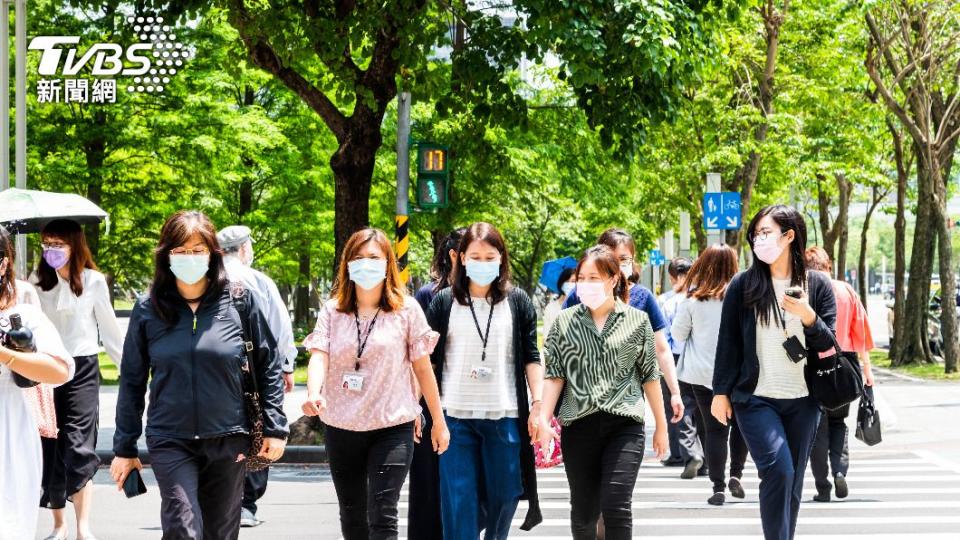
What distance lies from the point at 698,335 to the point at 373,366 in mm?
4923

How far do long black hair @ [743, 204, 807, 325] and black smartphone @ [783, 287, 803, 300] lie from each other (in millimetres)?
205

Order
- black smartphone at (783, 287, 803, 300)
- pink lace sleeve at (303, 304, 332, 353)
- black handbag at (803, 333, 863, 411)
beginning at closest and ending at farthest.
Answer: pink lace sleeve at (303, 304, 332, 353) → black smartphone at (783, 287, 803, 300) → black handbag at (803, 333, 863, 411)

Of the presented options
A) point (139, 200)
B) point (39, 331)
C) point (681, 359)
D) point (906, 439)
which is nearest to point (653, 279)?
point (139, 200)

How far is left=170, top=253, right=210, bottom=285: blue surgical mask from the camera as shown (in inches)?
221

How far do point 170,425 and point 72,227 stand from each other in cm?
326

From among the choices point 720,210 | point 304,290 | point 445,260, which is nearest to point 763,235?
point 445,260

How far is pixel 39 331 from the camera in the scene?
529cm

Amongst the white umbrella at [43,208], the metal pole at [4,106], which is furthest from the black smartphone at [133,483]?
the metal pole at [4,106]

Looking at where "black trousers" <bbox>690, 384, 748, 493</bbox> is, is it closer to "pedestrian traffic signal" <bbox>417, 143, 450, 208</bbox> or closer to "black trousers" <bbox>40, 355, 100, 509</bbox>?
"black trousers" <bbox>40, 355, 100, 509</bbox>

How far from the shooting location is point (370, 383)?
6277 millimetres

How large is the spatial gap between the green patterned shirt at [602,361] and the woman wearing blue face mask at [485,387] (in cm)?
Result: 35

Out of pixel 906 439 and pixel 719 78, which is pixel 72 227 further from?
pixel 719 78

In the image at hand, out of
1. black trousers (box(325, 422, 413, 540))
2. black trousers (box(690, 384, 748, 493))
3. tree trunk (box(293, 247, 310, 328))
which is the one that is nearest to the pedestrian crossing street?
black trousers (box(690, 384, 748, 493))

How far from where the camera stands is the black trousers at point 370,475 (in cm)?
619
